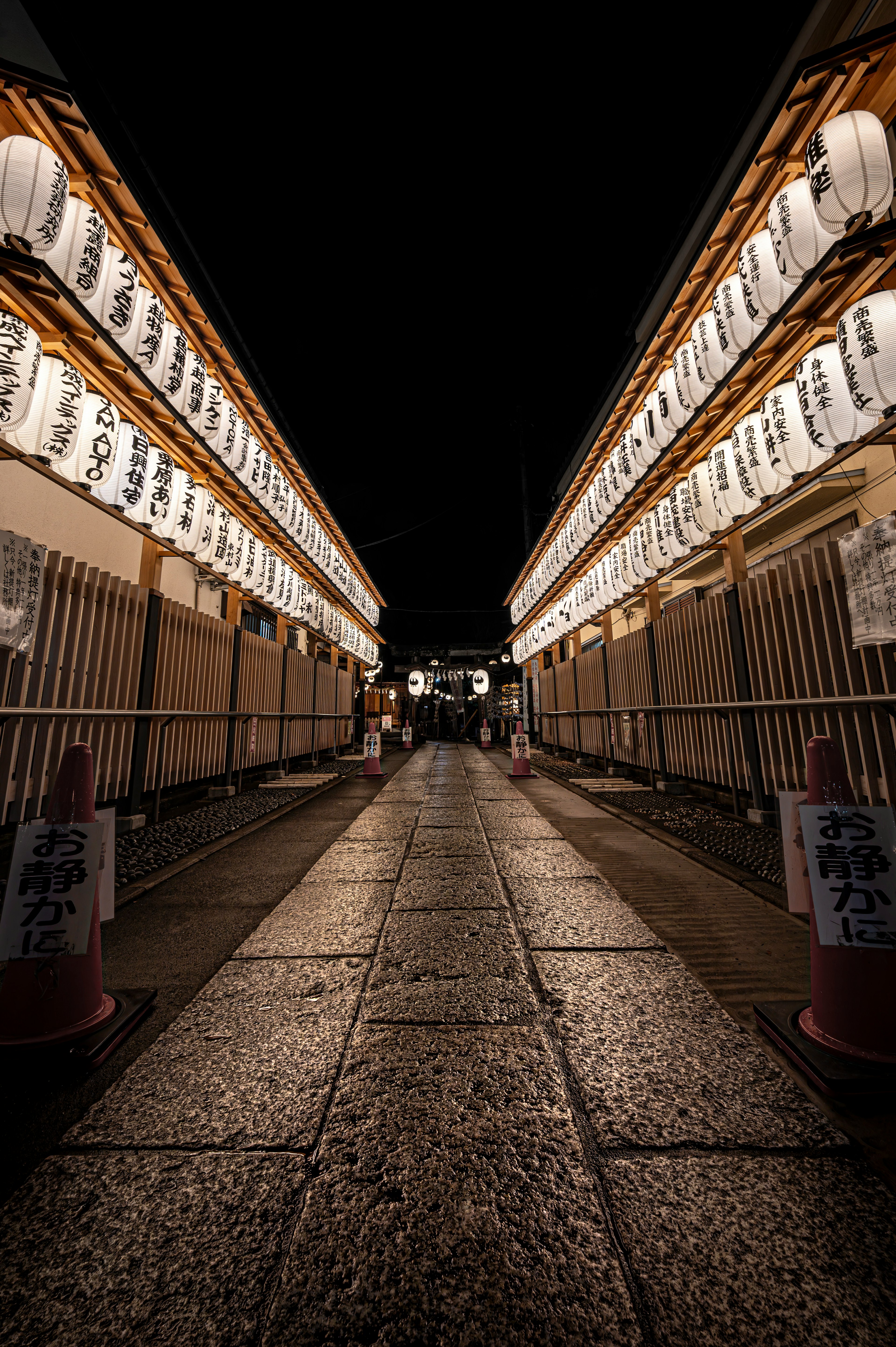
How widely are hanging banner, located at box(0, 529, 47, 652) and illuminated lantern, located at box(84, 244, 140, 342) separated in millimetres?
2095

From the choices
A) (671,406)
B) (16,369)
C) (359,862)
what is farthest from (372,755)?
(671,406)

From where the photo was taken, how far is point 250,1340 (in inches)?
29.9

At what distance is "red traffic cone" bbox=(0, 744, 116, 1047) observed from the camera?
5.01ft

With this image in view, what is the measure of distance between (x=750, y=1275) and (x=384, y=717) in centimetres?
2469

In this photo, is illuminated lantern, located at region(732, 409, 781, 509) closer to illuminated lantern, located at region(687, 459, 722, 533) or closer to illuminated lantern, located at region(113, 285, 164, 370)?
illuminated lantern, located at region(687, 459, 722, 533)

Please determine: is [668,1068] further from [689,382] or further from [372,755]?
[372,755]

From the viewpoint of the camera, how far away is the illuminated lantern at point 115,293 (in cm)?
424

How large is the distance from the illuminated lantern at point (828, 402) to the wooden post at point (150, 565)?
6.64m

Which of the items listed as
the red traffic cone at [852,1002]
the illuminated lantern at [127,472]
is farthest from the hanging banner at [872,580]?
the illuminated lantern at [127,472]

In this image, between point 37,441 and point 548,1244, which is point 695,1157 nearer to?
point 548,1244

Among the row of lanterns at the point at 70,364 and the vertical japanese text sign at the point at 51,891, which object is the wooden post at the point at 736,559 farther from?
the row of lanterns at the point at 70,364

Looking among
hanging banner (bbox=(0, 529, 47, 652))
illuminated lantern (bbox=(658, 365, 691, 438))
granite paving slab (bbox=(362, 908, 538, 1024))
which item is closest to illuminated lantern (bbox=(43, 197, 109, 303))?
hanging banner (bbox=(0, 529, 47, 652))

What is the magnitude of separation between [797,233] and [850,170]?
0.38 m

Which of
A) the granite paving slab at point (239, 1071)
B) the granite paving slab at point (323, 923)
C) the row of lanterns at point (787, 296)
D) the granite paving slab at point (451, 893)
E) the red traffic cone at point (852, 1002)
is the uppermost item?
the row of lanterns at point (787, 296)
